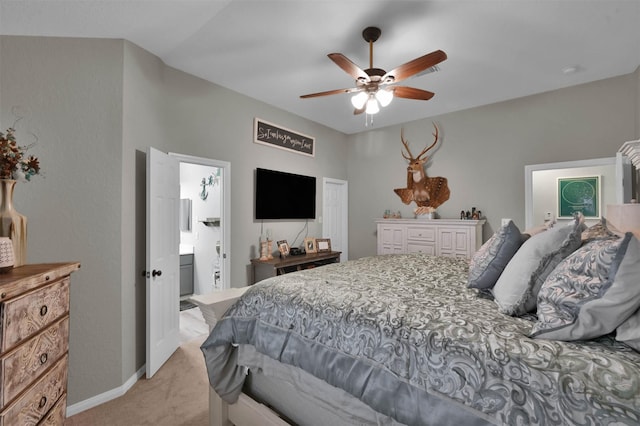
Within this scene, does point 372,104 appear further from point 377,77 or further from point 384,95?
point 377,77

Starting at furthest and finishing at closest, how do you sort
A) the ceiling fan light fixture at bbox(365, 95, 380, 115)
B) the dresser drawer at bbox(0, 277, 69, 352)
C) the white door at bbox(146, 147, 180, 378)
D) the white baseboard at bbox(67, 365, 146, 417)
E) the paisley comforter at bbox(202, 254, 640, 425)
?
the ceiling fan light fixture at bbox(365, 95, 380, 115) < the white door at bbox(146, 147, 180, 378) < the white baseboard at bbox(67, 365, 146, 417) < the dresser drawer at bbox(0, 277, 69, 352) < the paisley comforter at bbox(202, 254, 640, 425)

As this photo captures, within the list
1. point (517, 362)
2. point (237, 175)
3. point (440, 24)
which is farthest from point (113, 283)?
point (440, 24)

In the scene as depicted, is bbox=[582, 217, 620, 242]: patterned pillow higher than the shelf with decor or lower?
higher

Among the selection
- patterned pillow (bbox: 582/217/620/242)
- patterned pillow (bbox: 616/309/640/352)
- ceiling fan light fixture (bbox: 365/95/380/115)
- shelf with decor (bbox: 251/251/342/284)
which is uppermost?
ceiling fan light fixture (bbox: 365/95/380/115)

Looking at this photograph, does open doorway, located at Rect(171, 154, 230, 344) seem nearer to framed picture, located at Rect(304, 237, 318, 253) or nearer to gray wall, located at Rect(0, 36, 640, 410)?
gray wall, located at Rect(0, 36, 640, 410)

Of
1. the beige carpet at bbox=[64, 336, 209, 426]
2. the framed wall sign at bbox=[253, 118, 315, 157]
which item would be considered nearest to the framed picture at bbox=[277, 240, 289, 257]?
the framed wall sign at bbox=[253, 118, 315, 157]

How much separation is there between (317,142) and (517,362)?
14.7ft

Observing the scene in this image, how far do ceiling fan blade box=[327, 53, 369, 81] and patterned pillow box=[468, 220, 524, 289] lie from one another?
1.60 meters

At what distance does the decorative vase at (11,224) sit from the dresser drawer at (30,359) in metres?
0.39

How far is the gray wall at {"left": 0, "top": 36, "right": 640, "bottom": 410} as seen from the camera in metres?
2.07

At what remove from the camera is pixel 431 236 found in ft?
14.1

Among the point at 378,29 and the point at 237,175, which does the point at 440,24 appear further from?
the point at 237,175

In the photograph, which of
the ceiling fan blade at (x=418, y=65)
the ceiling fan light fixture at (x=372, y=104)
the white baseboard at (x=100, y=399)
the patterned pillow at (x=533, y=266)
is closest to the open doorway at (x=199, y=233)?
the white baseboard at (x=100, y=399)

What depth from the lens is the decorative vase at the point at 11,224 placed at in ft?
4.57
